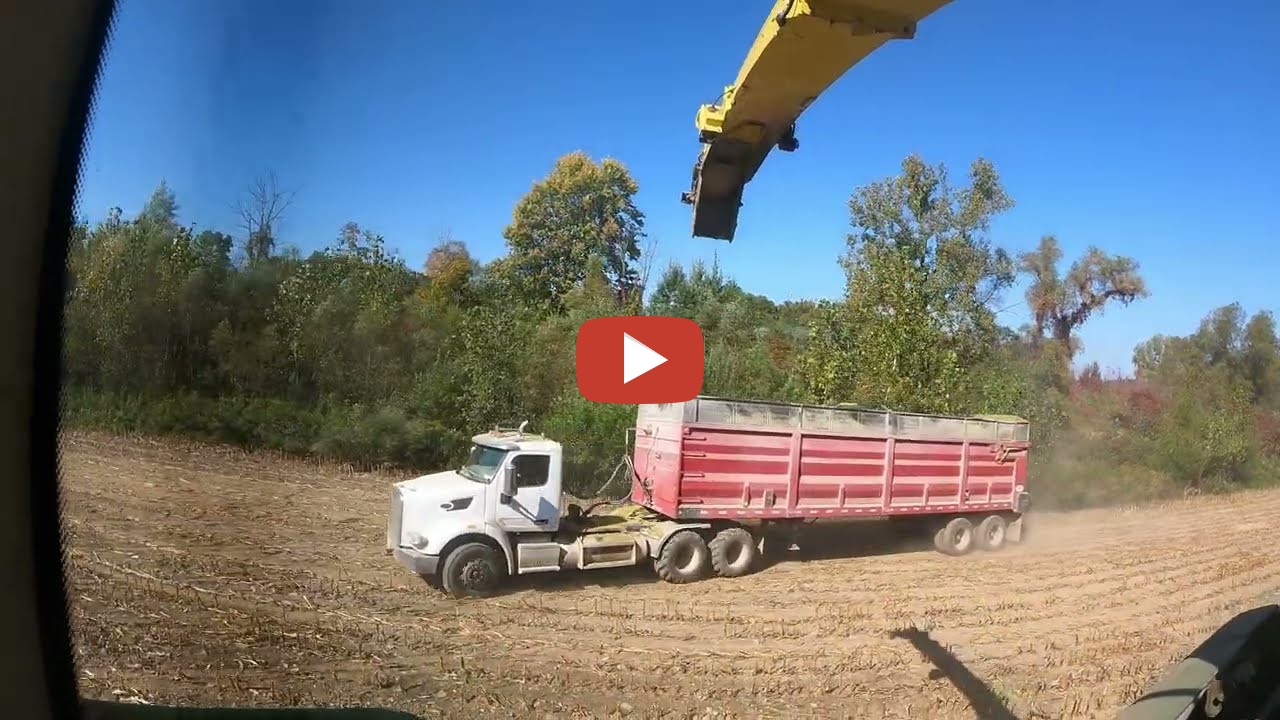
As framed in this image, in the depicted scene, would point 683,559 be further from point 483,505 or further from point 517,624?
point 517,624

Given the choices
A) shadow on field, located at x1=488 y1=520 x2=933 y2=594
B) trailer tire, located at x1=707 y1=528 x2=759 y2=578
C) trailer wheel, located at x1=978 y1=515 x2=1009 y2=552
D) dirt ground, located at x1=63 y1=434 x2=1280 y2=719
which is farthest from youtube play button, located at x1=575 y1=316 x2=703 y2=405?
trailer wheel, located at x1=978 y1=515 x2=1009 y2=552

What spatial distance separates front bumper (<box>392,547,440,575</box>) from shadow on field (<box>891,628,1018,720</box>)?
3.34 m

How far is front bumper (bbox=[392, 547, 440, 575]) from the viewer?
539 cm

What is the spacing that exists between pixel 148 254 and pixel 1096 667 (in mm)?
6107

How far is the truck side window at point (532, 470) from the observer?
5992 mm

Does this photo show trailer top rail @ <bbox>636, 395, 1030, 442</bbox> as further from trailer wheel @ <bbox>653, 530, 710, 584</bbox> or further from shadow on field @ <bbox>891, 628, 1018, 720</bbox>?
shadow on field @ <bbox>891, 628, 1018, 720</bbox>

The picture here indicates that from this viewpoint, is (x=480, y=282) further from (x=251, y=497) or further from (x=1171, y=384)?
(x=1171, y=384)

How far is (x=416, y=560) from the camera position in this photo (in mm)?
5402

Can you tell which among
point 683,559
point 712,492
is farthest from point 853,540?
point 683,559

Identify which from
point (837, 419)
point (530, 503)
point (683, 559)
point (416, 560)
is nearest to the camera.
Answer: point (416, 560)

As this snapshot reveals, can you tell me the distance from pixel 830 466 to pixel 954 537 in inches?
84.7

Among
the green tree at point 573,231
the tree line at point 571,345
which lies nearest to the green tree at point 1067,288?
the tree line at point 571,345

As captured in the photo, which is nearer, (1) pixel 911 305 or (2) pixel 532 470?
(2) pixel 532 470

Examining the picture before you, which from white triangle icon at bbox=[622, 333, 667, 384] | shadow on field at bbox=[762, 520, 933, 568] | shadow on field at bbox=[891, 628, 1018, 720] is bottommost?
shadow on field at bbox=[891, 628, 1018, 720]
